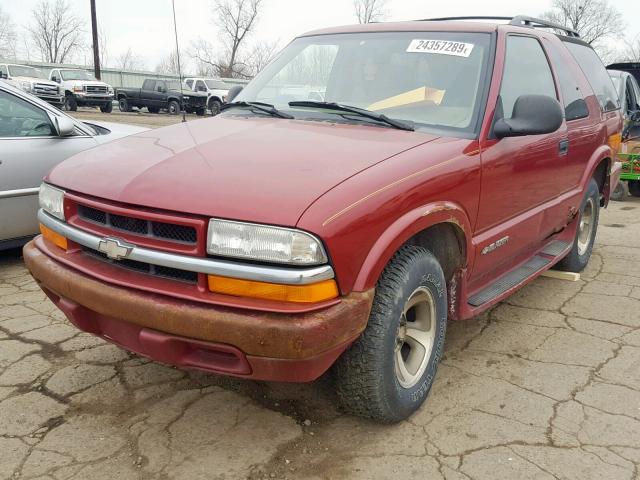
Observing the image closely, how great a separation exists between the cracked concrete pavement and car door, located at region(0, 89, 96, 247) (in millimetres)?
1106

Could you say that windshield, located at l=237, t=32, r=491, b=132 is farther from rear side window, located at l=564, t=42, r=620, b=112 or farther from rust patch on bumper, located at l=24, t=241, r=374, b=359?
rear side window, located at l=564, t=42, r=620, b=112

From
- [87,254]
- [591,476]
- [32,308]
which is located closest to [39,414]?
[87,254]

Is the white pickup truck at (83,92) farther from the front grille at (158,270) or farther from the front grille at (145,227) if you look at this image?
the front grille at (158,270)

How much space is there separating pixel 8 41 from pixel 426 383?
73.6m

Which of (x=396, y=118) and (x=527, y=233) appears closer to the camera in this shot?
(x=396, y=118)

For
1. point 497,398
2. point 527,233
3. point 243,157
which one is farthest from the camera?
point 527,233

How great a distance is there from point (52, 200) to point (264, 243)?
1279 mm

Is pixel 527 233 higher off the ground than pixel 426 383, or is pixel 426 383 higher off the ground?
pixel 527 233

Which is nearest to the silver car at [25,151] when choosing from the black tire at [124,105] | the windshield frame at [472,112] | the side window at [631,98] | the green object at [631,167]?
the windshield frame at [472,112]

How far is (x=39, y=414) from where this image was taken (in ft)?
9.30

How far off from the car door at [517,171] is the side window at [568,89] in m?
0.15

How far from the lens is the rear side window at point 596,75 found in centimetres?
477

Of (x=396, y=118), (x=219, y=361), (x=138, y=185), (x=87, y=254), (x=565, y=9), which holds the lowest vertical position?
(x=219, y=361)

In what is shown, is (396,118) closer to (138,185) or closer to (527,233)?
(527,233)
